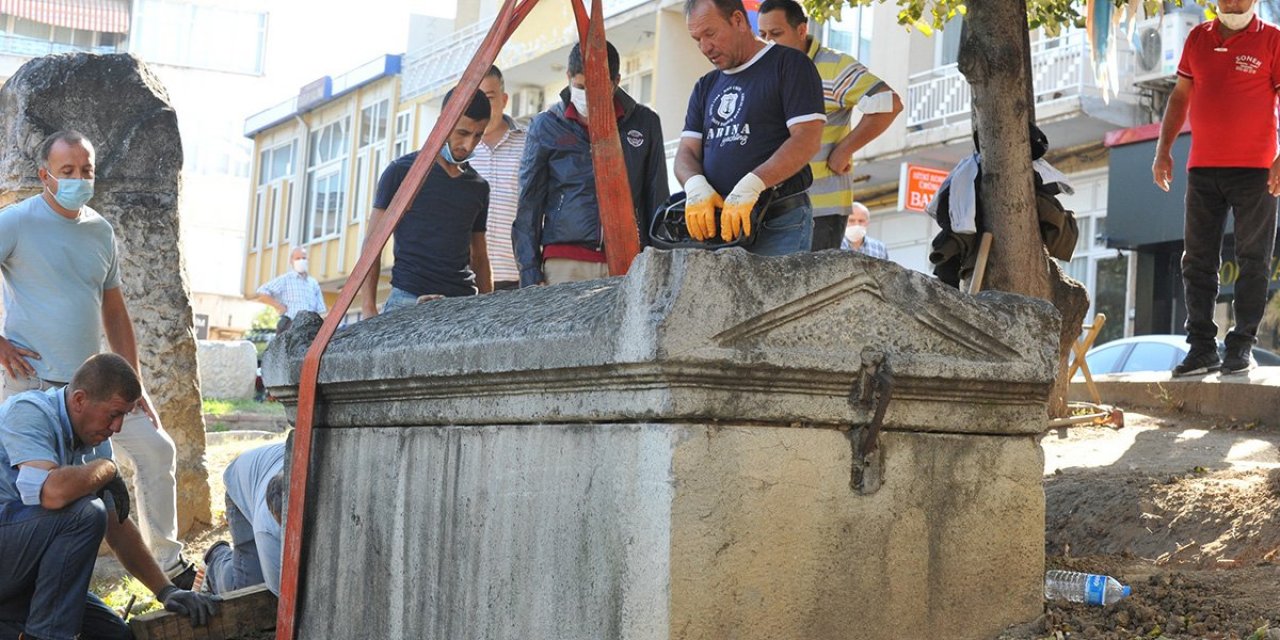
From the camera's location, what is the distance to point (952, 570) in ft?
11.1

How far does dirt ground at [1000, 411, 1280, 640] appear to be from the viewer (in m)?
3.56

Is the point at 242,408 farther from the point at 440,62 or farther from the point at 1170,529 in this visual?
the point at 440,62

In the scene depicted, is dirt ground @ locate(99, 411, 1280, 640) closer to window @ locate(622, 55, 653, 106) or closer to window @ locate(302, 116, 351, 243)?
window @ locate(622, 55, 653, 106)

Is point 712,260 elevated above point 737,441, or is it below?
above

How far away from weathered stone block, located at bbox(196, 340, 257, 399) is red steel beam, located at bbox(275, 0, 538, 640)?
1737 cm

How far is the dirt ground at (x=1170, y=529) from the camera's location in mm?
3559

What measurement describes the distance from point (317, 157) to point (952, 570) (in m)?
35.3

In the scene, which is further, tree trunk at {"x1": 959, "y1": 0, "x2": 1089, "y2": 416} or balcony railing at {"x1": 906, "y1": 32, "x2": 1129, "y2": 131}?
balcony railing at {"x1": 906, "y1": 32, "x2": 1129, "y2": 131}

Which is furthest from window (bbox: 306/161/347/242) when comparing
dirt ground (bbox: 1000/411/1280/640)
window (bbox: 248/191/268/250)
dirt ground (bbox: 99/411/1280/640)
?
dirt ground (bbox: 1000/411/1280/640)

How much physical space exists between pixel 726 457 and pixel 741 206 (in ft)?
5.17

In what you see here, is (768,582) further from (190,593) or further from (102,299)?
(102,299)

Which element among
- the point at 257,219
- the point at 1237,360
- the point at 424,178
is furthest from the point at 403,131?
the point at 424,178

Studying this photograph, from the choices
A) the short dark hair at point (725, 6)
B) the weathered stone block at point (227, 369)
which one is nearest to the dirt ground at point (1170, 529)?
the short dark hair at point (725, 6)

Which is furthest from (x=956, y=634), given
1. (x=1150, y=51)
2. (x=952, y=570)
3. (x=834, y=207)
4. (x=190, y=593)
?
(x=1150, y=51)
